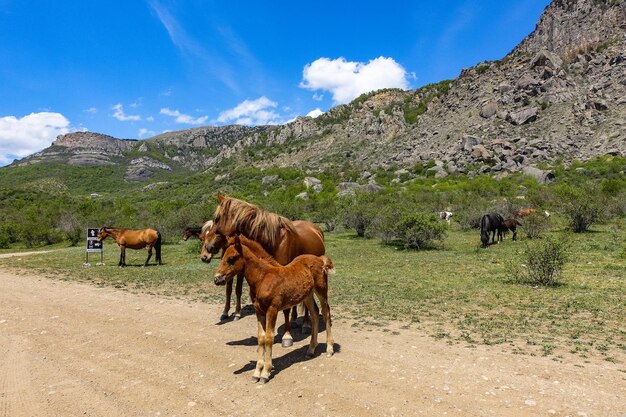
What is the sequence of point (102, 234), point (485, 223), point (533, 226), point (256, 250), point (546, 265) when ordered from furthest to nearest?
1. point (533, 226)
2. point (485, 223)
3. point (102, 234)
4. point (546, 265)
5. point (256, 250)

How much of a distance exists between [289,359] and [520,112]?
76.2 metres

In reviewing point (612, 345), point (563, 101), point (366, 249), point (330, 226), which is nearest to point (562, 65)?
point (563, 101)

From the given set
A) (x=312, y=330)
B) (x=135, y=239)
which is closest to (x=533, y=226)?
(x=312, y=330)

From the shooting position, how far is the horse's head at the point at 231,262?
535cm

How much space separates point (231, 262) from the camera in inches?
214

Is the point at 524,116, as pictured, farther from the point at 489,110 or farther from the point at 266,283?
the point at 266,283

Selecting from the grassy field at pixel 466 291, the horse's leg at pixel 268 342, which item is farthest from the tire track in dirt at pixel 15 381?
the grassy field at pixel 466 291

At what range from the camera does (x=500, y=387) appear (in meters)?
4.79

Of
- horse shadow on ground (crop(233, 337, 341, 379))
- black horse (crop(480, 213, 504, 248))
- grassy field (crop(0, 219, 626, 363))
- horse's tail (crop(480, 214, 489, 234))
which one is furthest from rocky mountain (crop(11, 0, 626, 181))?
horse shadow on ground (crop(233, 337, 341, 379))

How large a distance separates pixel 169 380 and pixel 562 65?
3548 inches

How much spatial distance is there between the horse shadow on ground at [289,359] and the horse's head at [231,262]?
1.36 m

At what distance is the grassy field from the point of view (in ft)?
22.8

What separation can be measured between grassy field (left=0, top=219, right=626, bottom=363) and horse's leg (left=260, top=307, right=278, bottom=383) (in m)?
3.09

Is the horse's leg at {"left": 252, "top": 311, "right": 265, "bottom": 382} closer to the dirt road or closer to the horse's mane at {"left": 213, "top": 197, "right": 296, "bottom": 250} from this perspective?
the dirt road
